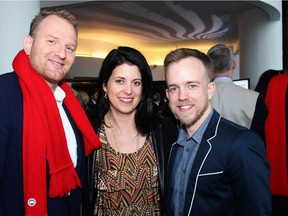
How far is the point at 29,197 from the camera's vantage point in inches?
55.7

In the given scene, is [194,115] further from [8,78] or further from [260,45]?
[260,45]

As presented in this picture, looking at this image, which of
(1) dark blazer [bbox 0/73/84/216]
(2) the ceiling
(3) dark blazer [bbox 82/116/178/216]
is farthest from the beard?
(2) the ceiling

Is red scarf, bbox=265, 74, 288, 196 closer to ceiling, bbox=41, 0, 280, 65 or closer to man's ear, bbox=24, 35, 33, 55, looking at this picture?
man's ear, bbox=24, 35, 33, 55

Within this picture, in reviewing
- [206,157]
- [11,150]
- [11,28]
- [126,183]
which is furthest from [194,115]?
[11,28]

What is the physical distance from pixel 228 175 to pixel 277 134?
0.99 meters

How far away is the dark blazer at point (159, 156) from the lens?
1.92 meters

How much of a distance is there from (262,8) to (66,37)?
19.3ft

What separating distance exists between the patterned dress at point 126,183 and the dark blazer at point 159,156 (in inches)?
1.5

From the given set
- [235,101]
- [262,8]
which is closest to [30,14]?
[235,101]

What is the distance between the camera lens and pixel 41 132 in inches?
56.9

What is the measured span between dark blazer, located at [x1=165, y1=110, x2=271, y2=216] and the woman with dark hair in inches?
20.8

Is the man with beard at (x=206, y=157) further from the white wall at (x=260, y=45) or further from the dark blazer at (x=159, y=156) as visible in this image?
the white wall at (x=260, y=45)

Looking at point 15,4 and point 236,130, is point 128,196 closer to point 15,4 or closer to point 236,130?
point 236,130

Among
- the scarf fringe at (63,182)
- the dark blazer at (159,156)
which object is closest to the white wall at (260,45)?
the dark blazer at (159,156)
